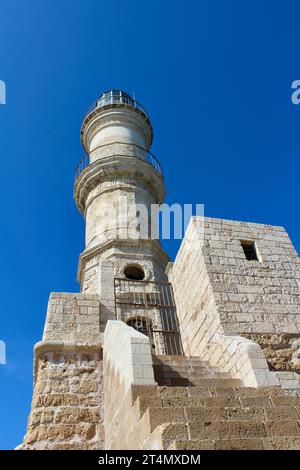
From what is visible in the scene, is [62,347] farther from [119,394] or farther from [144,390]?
[144,390]

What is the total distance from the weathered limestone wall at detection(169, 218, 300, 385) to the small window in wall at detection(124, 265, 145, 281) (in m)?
3.90

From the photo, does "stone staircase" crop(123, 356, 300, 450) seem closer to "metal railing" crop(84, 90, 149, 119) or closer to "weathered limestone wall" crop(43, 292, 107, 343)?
"weathered limestone wall" crop(43, 292, 107, 343)

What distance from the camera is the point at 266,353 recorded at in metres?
5.40

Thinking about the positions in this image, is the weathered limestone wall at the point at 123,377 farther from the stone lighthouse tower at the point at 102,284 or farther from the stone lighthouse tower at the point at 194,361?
the stone lighthouse tower at the point at 102,284

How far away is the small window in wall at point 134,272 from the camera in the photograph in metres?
11.5

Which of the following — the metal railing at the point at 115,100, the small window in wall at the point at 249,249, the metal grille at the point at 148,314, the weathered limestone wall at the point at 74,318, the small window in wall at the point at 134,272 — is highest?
the metal railing at the point at 115,100

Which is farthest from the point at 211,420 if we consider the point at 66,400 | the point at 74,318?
the point at 74,318

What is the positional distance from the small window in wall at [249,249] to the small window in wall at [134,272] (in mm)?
4949

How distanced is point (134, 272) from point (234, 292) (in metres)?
5.97

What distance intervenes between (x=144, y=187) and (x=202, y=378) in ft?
33.7

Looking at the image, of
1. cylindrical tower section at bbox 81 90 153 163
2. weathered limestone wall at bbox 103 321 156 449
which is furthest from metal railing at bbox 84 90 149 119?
weathered limestone wall at bbox 103 321 156 449

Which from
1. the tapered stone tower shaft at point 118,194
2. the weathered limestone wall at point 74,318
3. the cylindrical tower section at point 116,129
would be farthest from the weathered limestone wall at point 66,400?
the cylindrical tower section at point 116,129

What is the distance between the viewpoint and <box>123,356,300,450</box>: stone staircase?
2.75 meters

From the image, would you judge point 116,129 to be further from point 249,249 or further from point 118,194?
point 249,249
